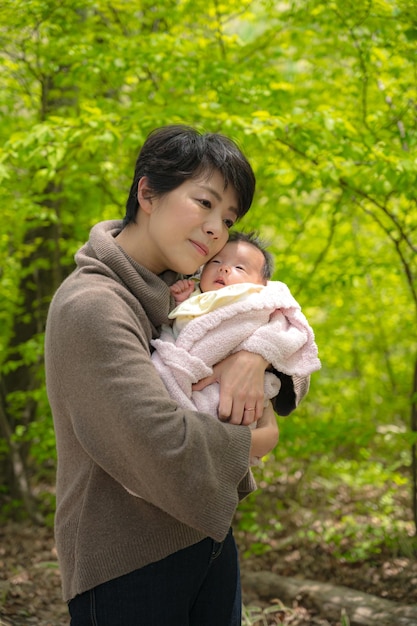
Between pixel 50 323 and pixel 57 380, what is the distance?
13 centimetres

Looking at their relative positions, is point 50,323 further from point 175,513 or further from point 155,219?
point 175,513

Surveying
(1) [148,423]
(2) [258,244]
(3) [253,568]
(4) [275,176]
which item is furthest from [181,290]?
(3) [253,568]

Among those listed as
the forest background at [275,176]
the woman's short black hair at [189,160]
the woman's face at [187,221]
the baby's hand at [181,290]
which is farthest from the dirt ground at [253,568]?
the woman's short black hair at [189,160]

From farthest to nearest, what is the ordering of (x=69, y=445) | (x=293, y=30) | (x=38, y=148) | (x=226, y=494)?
1. (x=293, y=30)
2. (x=38, y=148)
3. (x=69, y=445)
4. (x=226, y=494)

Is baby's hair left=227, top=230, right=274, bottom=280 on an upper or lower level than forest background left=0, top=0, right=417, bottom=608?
upper

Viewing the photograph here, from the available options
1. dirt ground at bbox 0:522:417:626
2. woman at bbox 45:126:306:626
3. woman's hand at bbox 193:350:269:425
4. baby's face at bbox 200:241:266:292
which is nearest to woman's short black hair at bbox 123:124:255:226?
woman at bbox 45:126:306:626

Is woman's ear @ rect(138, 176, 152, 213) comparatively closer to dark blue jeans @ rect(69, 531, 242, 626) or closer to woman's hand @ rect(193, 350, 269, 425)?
woman's hand @ rect(193, 350, 269, 425)

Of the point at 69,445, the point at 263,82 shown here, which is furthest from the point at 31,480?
the point at 69,445

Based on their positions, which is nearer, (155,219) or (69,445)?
(69,445)

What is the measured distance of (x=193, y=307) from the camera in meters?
1.70

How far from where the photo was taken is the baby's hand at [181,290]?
181cm

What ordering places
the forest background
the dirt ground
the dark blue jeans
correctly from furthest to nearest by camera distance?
the dirt ground
the forest background
the dark blue jeans

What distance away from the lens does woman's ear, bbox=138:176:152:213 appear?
1677 millimetres

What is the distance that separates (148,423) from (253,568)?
3246 mm
